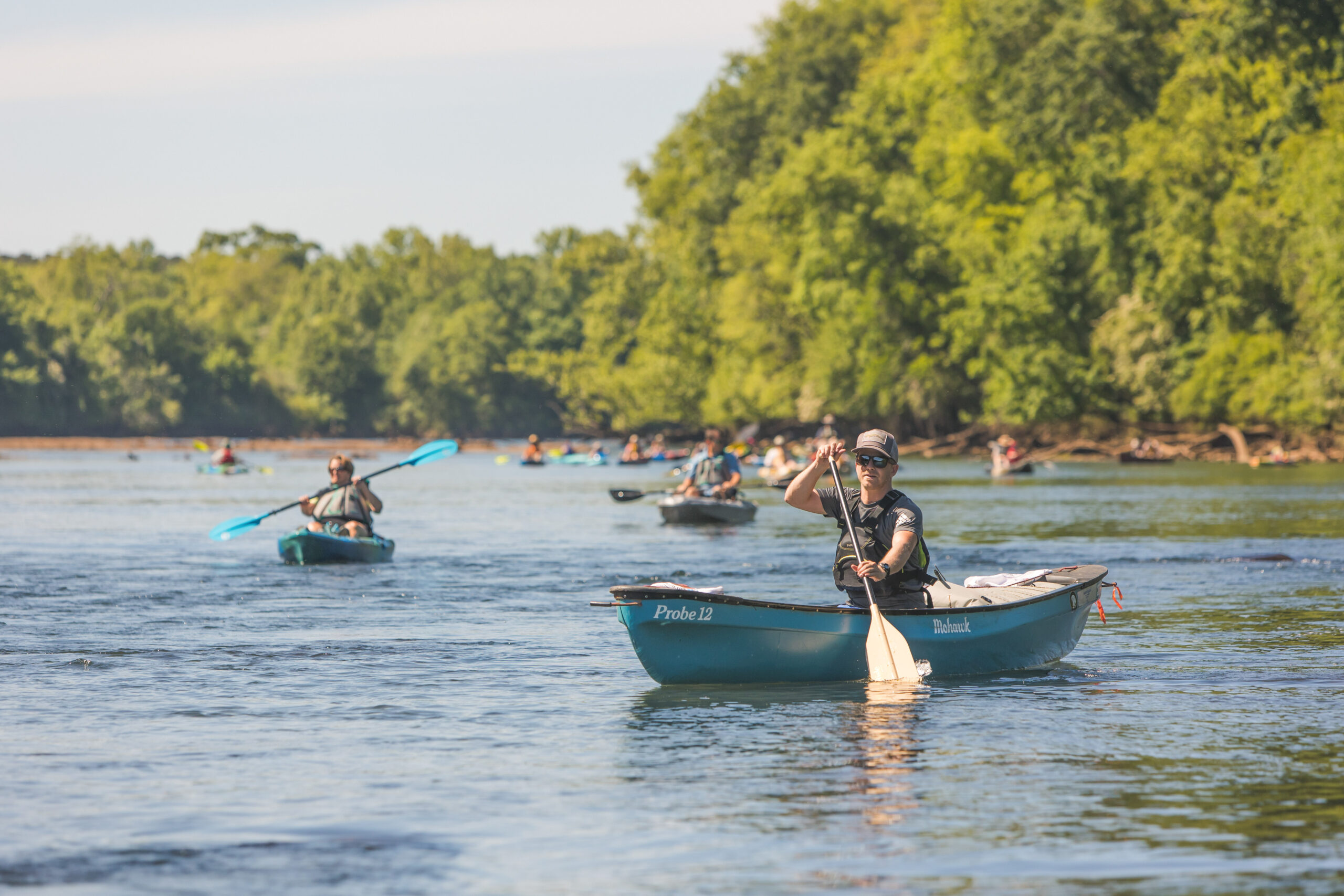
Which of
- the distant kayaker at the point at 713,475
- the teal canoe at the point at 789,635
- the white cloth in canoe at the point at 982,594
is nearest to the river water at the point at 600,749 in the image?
the teal canoe at the point at 789,635

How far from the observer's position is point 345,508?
2347 centimetres

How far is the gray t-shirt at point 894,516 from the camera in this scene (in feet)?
40.9

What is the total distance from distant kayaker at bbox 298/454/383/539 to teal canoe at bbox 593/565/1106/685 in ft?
37.1

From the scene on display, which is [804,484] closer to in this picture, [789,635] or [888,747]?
[789,635]

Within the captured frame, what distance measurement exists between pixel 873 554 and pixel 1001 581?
264 centimetres

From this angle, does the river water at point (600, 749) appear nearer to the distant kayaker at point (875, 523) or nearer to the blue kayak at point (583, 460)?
the distant kayaker at point (875, 523)

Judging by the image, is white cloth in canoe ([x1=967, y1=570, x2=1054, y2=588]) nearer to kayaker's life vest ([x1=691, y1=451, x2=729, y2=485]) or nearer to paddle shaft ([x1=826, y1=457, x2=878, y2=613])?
paddle shaft ([x1=826, y1=457, x2=878, y2=613])

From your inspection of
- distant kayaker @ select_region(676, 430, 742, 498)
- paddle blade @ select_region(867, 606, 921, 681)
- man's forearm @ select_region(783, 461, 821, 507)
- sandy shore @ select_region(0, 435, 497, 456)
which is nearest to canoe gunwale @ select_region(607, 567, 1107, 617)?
paddle blade @ select_region(867, 606, 921, 681)

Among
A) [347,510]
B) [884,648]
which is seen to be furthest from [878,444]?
[347,510]

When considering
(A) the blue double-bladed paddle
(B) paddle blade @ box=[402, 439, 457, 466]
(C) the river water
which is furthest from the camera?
(B) paddle blade @ box=[402, 439, 457, 466]

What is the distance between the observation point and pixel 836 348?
73.7 m

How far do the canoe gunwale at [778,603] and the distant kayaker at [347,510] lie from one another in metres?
11.6

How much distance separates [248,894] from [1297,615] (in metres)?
13.0

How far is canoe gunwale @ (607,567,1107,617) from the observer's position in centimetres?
1201
